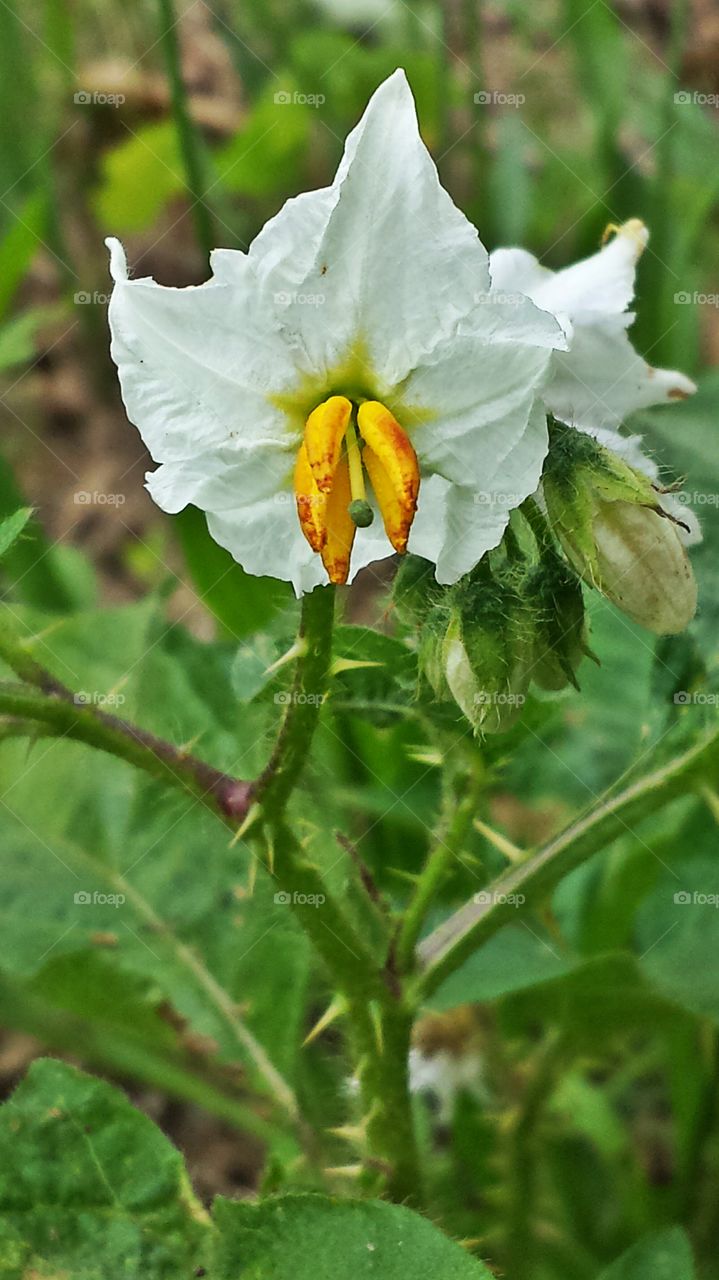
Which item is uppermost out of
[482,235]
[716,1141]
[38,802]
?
[482,235]

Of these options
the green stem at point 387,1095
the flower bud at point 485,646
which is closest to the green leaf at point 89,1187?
the green stem at point 387,1095

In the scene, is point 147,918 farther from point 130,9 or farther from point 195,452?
point 130,9

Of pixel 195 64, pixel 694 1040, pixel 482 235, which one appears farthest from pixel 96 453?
pixel 694 1040

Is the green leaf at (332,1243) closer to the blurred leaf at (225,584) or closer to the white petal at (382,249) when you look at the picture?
the white petal at (382,249)

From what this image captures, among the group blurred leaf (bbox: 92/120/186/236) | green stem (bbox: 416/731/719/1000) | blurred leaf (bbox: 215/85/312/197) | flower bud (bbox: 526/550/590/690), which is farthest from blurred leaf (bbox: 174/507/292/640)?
blurred leaf (bbox: 92/120/186/236)

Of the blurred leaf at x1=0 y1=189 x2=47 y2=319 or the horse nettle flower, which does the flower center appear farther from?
the blurred leaf at x1=0 y1=189 x2=47 y2=319

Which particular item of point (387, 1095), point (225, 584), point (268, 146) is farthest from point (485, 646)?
point (268, 146)
